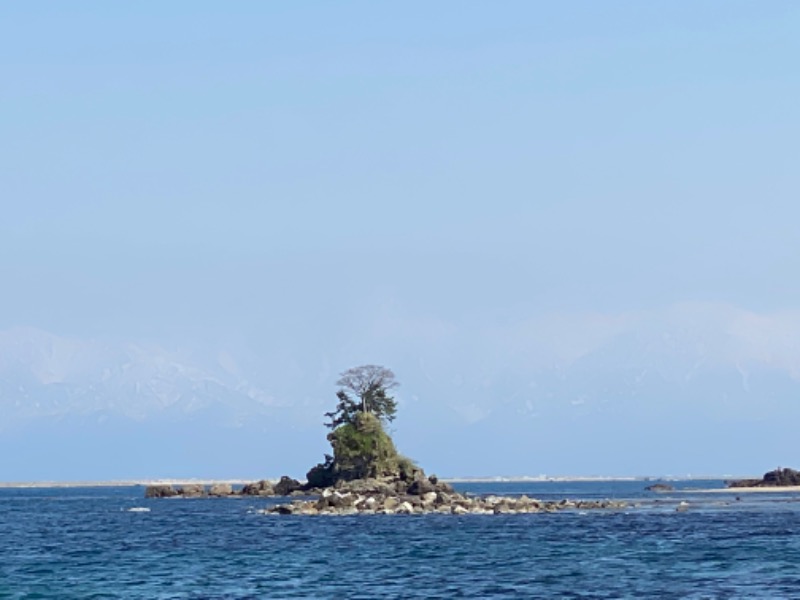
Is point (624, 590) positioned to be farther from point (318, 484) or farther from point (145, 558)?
point (318, 484)

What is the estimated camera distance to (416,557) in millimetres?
72875

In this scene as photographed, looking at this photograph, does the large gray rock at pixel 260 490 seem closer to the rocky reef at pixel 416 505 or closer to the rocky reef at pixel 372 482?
the rocky reef at pixel 372 482

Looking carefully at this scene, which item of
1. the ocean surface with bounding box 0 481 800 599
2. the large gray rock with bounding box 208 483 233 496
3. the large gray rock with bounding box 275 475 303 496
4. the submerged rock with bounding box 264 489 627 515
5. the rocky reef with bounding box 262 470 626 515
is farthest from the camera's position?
the large gray rock with bounding box 208 483 233 496

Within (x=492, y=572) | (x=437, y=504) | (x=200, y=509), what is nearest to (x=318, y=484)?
(x=200, y=509)

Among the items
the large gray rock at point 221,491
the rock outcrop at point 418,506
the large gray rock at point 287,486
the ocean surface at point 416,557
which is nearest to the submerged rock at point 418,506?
the rock outcrop at point 418,506

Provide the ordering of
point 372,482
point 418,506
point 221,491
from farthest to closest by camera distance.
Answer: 1. point 221,491
2. point 372,482
3. point 418,506

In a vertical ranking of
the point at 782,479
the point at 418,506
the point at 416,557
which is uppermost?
the point at 782,479

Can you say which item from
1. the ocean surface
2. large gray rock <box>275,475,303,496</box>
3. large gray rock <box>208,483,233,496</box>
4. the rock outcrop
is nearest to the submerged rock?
the rock outcrop

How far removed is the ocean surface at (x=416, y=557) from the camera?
2270 inches

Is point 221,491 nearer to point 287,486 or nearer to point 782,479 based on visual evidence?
point 287,486

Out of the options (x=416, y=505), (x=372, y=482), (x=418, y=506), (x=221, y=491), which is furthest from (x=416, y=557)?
(x=221, y=491)

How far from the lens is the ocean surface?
57656 mm

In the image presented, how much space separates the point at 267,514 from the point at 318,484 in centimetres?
4755

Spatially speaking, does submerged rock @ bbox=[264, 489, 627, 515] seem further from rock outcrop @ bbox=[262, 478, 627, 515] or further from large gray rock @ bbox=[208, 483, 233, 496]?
large gray rock @ bbox=[208, 483, 233, 496]
